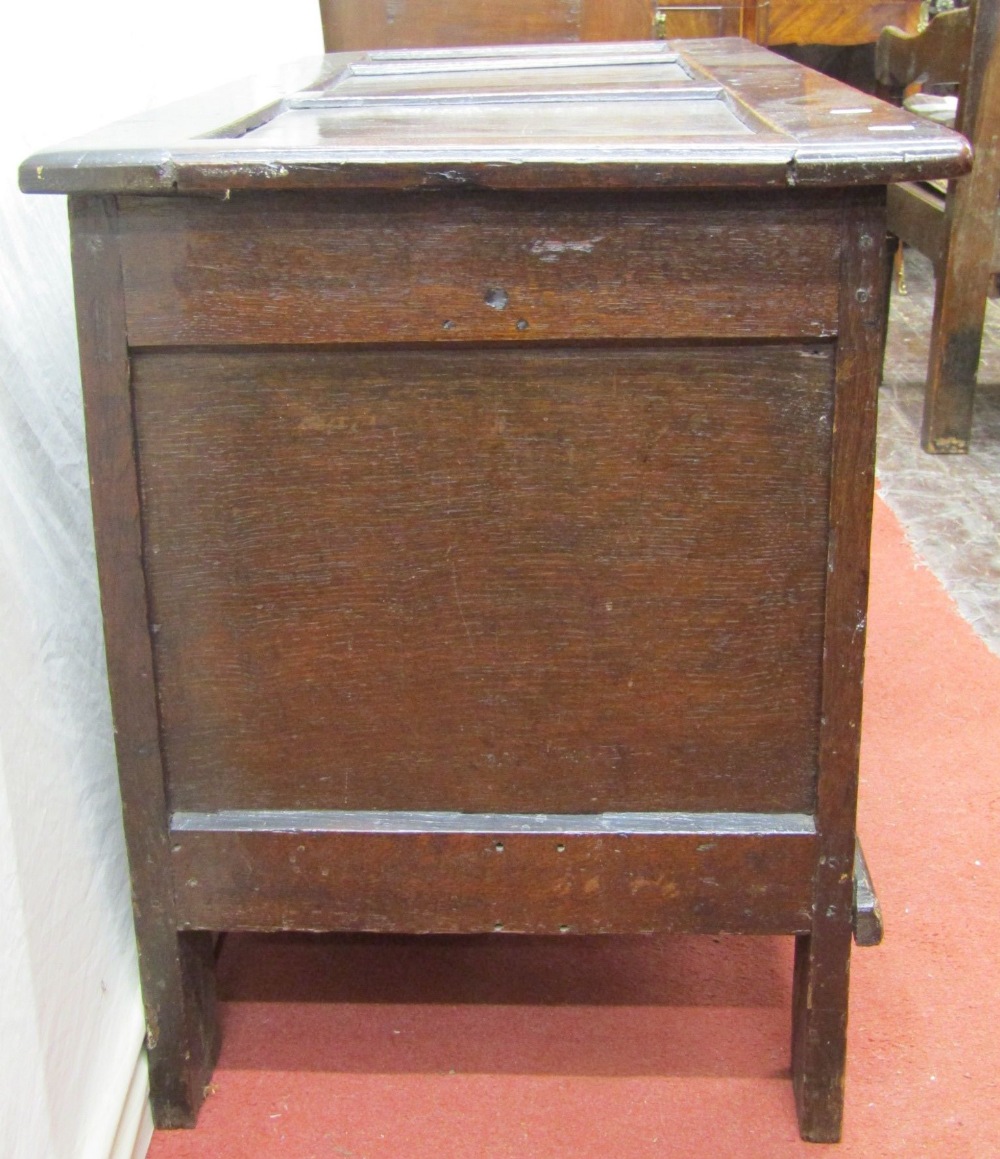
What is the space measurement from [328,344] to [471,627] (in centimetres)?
24

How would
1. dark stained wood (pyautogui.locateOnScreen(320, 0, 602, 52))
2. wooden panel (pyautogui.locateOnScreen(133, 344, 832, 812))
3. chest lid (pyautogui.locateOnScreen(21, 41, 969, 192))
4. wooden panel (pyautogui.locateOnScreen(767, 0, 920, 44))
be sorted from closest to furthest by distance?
chest lid (pyautogui.locateOnScreen(21, 41, 969, 192)) → wooden panel (pyautogui.locateOnScreen(133, 344, 832, 812)) → dark stained wood (pyautogui.locateOnScreen(320, 0, 602, 52)) → wooden panel (pyautogui.locateOnScreen(767, 0, 920, 44))

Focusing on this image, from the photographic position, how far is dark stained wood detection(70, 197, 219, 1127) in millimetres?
1015

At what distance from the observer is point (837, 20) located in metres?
3.52

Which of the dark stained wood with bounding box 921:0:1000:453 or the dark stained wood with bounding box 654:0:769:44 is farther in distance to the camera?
the dark stained wood with bounding box 654:0:769:44

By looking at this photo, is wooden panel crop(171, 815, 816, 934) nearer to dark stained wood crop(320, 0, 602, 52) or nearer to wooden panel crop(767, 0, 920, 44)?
dark stained wood crop(320, 0, 602, 52)

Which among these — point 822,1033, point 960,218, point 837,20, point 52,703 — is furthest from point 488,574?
→ point 837,20

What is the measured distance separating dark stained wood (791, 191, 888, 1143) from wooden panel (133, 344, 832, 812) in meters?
0.02

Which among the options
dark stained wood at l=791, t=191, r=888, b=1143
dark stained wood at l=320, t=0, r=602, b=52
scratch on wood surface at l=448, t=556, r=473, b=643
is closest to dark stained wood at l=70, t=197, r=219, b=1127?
scratch on wood surface at l=448, t=556, r=473, b=643

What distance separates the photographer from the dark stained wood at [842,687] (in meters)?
0.98

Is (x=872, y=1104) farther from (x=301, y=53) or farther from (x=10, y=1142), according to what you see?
(x=301, y=53)

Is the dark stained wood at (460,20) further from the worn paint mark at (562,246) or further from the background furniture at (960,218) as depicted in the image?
the worn paint mark at (562,246)

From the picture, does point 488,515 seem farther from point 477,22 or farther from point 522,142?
point 477,22

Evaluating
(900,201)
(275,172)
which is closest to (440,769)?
(275,172)

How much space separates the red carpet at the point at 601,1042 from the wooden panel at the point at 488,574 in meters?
0.30
